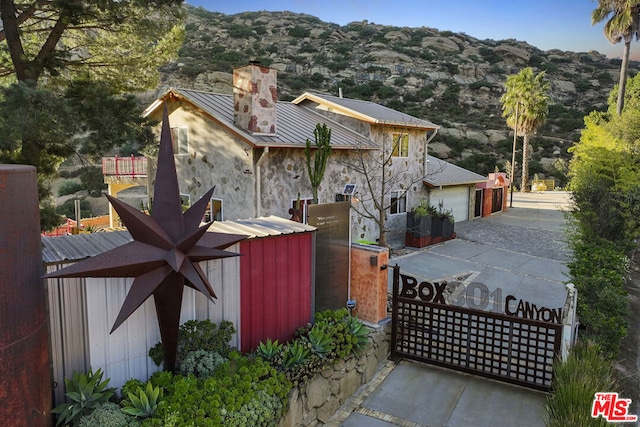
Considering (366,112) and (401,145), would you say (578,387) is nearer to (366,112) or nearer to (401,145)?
(366,112)

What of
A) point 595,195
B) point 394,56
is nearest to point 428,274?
point 595,195

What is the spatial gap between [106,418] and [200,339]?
1783 millimetres

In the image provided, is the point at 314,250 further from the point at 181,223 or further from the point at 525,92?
the point at 525,92

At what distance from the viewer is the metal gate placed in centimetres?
825

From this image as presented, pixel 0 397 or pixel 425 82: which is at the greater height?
pixel 425 82

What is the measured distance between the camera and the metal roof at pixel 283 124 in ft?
47.1

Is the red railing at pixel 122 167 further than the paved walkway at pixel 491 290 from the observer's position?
Yes

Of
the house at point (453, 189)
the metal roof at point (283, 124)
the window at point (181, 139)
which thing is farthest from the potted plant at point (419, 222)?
the window at point (181, 139)

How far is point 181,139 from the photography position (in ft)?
56.0

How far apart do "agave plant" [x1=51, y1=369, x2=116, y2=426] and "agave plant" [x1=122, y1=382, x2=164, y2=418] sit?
32 cm

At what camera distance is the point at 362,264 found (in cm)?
1018

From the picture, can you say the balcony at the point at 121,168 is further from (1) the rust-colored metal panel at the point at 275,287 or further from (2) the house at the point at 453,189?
(1) the rust-colored metal panel at the point at 275,287

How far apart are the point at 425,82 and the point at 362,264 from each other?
64291 millimetres

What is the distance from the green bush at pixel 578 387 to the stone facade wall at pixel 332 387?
3343mm
